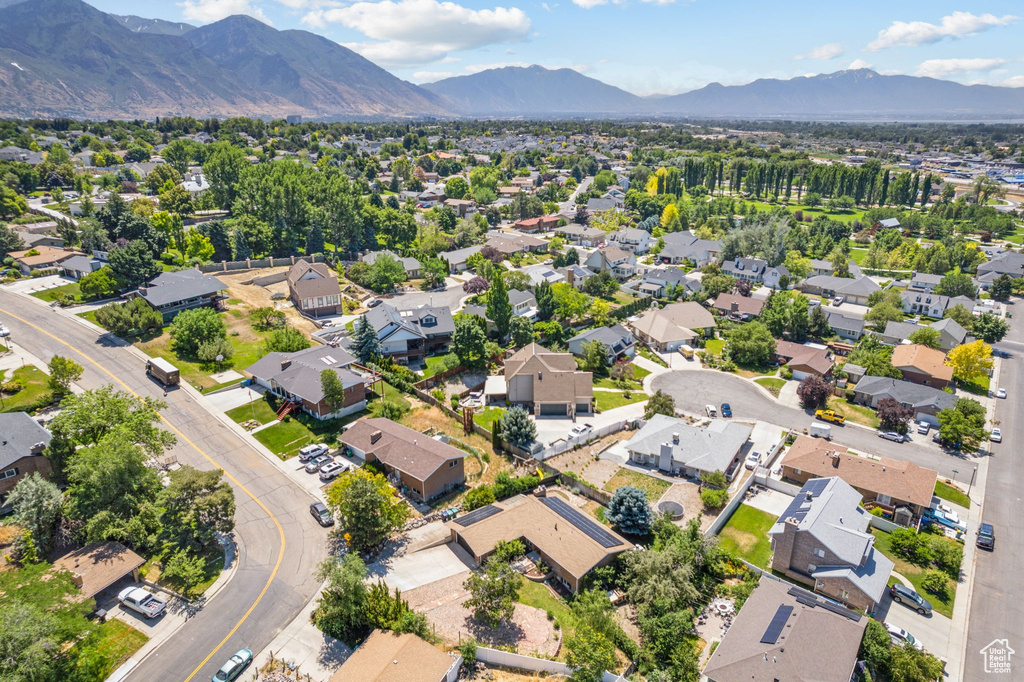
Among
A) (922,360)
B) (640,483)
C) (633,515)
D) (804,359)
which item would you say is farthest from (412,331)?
(922,360)

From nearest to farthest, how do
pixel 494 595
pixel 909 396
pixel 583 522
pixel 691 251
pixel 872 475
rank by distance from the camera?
pixel 494 595 < pixel 583 522 < pixel 872 475 < pixel 909 396 < pixel 691 251

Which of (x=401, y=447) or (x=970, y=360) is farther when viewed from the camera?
(x=970, y=360)

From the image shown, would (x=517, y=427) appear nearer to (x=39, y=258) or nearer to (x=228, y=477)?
(x=228, y=477)

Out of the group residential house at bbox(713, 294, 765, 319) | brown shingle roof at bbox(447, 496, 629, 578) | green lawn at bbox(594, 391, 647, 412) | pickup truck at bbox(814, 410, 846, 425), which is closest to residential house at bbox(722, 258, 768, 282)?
residential house at bbox(713, 294, 765, 319)

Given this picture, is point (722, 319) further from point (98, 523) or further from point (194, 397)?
point (98, 523)

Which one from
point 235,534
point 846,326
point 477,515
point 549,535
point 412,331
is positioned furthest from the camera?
point 846,326

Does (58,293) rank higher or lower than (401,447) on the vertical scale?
higher

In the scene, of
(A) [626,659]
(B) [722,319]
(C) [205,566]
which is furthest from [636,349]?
(C) [205,566]
